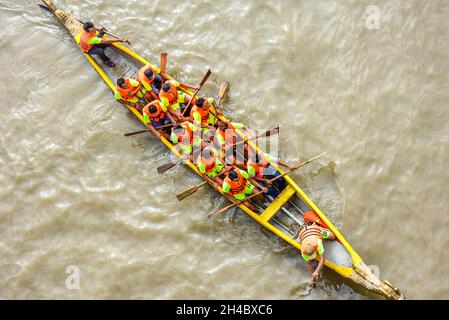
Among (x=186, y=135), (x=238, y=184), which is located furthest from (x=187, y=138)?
(x=238, y=184)

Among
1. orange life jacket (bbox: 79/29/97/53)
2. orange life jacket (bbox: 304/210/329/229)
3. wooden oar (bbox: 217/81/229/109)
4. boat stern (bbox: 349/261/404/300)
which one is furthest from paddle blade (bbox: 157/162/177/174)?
boat stern (bbox: 349/261/404/300)

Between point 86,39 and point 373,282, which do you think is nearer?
point 373,282

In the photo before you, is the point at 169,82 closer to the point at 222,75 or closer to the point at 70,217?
the point at 222,75

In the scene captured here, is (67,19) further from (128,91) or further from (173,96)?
(173,96)

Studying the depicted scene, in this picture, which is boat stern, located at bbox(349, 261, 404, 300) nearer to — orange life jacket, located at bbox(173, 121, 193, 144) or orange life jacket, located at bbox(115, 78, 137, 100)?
orange life jacket, located at bbox(173, 121, 193, 144)

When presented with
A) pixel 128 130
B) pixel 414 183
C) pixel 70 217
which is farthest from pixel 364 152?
pixel 70 217
